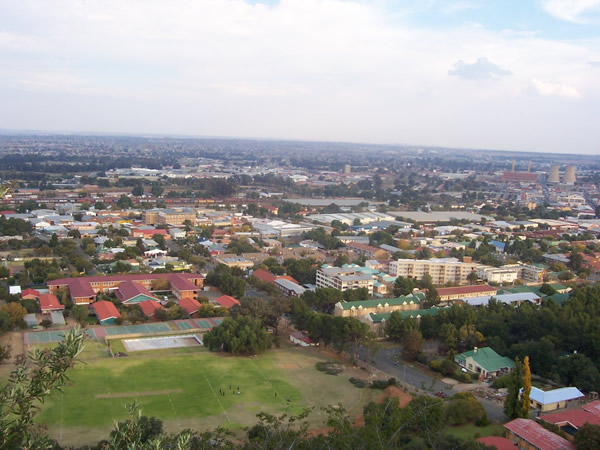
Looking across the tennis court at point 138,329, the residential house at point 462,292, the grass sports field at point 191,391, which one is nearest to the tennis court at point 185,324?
the tennis court at point 138,329

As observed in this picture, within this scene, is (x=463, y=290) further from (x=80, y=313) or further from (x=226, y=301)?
(x=80, y=313)

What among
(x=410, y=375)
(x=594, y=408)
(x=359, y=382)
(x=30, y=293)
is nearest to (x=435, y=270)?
(x=410, y=375)

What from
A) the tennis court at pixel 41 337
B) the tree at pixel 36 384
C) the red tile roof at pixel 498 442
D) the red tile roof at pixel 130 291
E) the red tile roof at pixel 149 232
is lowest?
the tennis court at pixel 41 337

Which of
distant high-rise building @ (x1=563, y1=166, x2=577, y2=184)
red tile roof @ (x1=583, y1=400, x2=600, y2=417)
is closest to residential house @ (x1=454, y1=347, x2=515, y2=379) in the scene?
red tile roof @ (x1=583, y1=400, x2=600, y2=417)

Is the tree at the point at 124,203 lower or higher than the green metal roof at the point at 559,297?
lower

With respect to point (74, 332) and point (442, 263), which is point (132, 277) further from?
point (74, 332)

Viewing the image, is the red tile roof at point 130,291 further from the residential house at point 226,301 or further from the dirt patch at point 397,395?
the dirt patch at point 397,395
